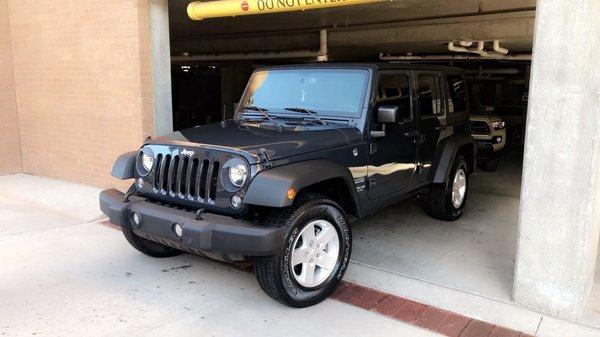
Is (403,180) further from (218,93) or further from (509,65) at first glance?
(218,93)

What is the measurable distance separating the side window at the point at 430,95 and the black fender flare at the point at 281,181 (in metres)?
2.17

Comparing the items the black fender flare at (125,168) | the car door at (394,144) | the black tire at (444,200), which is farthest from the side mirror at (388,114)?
the black fender flare at (125,168)

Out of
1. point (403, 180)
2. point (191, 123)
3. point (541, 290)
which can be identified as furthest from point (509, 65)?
point (541, 290)

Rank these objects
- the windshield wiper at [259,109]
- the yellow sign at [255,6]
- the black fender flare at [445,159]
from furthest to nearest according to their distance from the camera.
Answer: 1. the black fender flare at [445,159]
2. the yellow sign at [255,6]
3. the windshield wiper at [259,109]

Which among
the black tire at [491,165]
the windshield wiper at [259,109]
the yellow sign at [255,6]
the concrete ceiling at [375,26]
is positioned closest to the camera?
the windshield wiper at [259,109]

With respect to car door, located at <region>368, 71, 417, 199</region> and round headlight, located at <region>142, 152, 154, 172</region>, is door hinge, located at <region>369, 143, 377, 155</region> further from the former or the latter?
round headlight, located at <region>142, 152, 154, 172</region>

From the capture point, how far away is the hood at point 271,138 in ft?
12.7

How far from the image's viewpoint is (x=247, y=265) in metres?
4.80

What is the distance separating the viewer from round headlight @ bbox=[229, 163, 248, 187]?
12.0ft

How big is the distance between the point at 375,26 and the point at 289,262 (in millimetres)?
8791

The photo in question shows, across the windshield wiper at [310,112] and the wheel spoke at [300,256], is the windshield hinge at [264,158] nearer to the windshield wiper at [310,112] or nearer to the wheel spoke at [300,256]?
the wheel spoke at [300,256]

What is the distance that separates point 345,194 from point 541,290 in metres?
1.67

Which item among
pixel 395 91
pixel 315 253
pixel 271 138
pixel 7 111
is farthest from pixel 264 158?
pixel 7 111

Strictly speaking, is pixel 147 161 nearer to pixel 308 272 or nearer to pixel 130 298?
pixel 130 298
